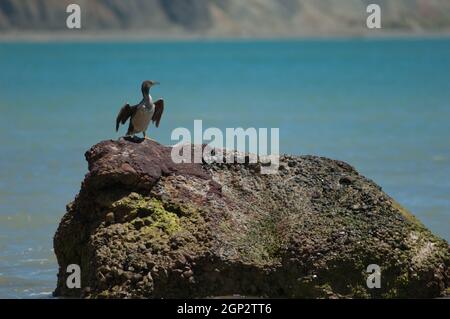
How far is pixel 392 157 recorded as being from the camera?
2425 centimetres

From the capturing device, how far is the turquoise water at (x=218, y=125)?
16.6 m

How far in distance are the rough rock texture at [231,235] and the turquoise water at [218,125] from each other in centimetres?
190

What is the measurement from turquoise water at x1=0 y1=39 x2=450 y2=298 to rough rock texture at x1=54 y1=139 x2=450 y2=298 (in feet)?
6.23

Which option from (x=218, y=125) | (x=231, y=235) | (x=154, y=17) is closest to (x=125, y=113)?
(x=231, y=235)

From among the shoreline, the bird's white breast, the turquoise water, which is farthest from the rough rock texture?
the shoreline

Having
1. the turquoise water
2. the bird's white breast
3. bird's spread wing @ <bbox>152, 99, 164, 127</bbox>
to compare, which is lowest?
the bird's white breast

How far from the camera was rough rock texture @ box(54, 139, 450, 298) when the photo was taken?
1018 centimetres

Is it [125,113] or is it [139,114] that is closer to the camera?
[139,114]

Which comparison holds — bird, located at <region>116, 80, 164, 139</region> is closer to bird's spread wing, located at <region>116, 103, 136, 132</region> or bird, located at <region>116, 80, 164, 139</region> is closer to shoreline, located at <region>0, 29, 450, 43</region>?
bird's spread wing, located at <region>116, 103, 136, 132</region>

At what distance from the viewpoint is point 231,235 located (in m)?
10.4

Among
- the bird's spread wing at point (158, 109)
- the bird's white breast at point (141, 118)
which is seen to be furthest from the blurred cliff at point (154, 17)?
the bird's white breast at point (141, 118)

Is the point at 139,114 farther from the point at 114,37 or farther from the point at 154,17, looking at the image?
the point at 154,17

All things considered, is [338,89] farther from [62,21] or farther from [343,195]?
[62,21]

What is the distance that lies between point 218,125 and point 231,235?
70.7 ft
